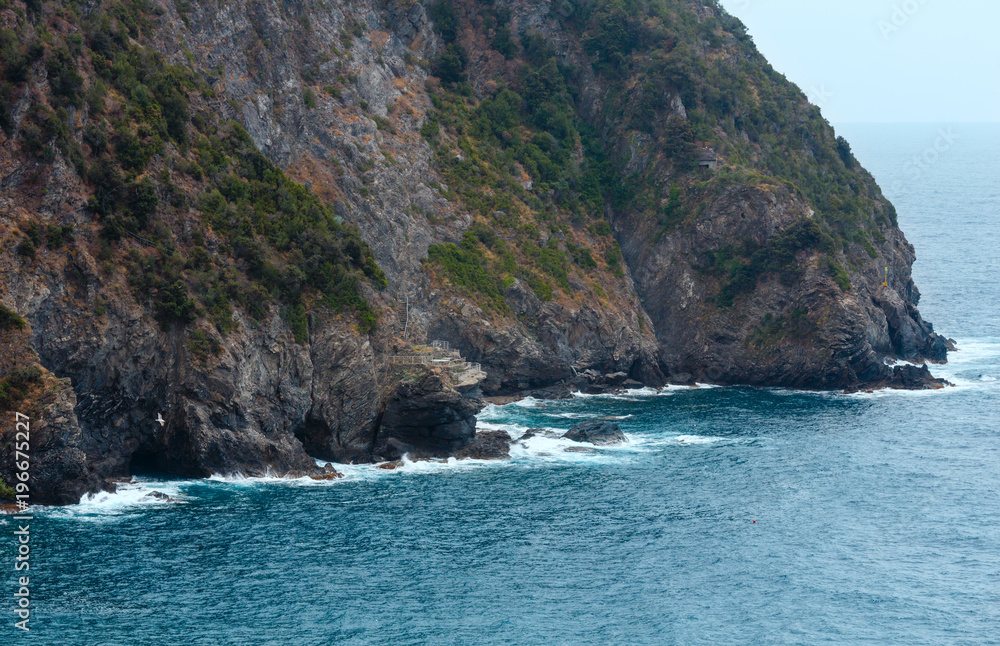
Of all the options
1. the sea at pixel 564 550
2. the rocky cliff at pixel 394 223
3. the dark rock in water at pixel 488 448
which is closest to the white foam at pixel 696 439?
the sea at pixel 564 550

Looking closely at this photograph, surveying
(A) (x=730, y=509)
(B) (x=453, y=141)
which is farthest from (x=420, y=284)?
(A) (x=730, y=509)

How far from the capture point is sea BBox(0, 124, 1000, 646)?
178ft

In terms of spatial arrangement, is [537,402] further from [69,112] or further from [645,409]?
[69,112]

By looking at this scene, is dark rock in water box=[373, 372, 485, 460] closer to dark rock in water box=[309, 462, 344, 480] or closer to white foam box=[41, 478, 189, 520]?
dark rock in water box=[309, 462, 344, 480]

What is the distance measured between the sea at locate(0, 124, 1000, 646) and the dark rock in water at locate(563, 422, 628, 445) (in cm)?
121

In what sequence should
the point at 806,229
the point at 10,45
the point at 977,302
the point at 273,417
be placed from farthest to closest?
the point at 977,302
the point at 806,229
the point at 273,417
the point at 10,45

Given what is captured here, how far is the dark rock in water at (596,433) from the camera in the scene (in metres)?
90.0

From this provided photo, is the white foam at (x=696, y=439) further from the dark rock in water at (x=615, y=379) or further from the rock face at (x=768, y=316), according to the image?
the rock face at (x=768, y=316)

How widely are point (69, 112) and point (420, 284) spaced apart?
4019 cm

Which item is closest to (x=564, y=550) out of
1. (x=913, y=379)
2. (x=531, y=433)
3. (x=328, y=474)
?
(x=328, y=474)

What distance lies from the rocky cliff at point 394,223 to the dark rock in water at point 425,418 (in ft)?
0.67

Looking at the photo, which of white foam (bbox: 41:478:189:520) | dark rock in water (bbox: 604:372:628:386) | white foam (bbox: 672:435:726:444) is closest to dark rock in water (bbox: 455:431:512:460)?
white foam (bbox: 672:435:726:444)

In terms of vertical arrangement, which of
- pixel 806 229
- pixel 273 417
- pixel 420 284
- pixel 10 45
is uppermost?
pixel 10 45

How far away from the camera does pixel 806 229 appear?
116 metres
